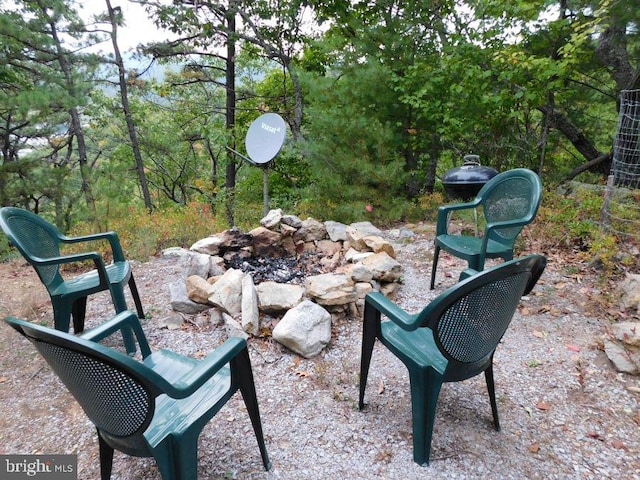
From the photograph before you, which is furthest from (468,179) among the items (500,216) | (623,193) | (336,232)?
(623,193)

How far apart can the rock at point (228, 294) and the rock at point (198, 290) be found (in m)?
0.04

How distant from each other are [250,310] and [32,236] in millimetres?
1429

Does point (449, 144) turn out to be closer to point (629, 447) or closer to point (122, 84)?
point (629, 447)

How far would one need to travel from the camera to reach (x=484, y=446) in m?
1.52

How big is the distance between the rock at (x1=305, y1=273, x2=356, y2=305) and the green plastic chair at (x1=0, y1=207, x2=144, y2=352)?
1195 millimetres

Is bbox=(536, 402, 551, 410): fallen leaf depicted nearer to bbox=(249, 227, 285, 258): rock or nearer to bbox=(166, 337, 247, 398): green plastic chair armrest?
bbox=(166, 337, 247, 398): green plastic chair armrest

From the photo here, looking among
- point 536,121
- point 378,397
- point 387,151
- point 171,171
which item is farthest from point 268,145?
point 171,171

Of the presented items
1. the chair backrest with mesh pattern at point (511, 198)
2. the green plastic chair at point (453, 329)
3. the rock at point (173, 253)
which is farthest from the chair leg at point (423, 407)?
the rock at point (173, 253)

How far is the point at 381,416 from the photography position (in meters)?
1.72

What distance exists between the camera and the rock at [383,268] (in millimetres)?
2780

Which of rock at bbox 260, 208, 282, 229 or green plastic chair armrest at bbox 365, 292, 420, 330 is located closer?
green plastic chair armrest at bbox 365, 292, 420, 330

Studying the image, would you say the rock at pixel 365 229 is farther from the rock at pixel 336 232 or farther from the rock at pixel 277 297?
the rock at pixel 277 297

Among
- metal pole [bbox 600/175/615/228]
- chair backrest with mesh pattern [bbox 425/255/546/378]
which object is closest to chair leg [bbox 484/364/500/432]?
chair backrest with mesh pattern [bbox 425/255/546/378]

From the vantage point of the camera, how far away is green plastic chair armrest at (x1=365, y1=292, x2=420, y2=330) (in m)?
1.27
